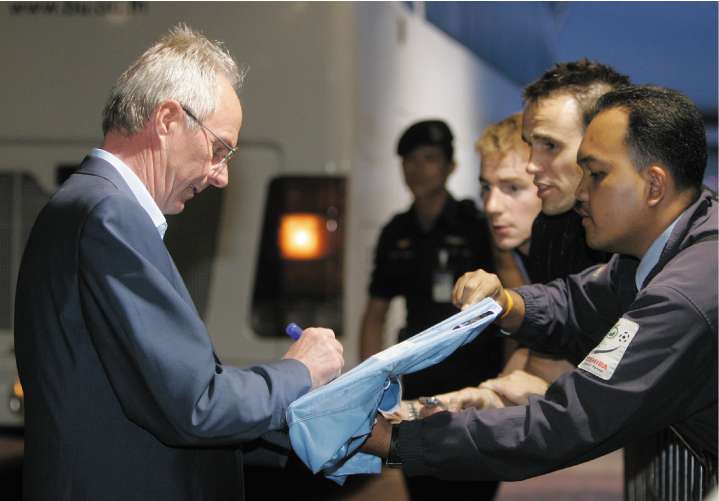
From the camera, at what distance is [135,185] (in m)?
2.53

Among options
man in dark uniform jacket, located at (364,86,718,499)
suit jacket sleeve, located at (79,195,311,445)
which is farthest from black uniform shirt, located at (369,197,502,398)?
suit jacket sleeve, located at (79,195,311,445)

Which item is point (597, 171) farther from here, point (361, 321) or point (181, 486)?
point (361, 321)

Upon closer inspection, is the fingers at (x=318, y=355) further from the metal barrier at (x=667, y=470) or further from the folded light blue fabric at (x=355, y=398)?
the metal barrier at (x=667, y=470)

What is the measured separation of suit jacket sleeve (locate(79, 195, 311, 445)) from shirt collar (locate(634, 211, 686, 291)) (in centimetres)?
102

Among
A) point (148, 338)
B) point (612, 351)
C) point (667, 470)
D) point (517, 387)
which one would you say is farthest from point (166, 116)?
point (667, 470)

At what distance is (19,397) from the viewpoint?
5.46 meters

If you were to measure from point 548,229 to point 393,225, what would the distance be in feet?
5.87

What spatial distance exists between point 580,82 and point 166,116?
1.46m

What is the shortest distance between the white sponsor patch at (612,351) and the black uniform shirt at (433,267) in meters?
2.20

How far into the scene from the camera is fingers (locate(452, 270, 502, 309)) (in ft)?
9.95

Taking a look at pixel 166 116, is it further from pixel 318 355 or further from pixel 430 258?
pixel 430 258

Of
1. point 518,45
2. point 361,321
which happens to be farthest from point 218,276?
point 518,45

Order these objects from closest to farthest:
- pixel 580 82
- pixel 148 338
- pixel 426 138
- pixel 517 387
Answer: pixel 148 338
pixel 517 387
pixel 580 82
pixel 426 138

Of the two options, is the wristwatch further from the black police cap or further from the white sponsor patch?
the black police cap
